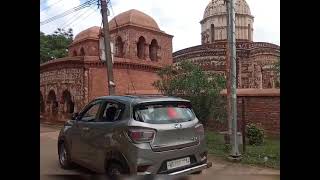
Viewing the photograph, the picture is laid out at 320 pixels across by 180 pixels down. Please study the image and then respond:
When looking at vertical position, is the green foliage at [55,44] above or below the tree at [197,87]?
above

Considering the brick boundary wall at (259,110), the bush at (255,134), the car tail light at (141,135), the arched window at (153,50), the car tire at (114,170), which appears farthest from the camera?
the arched window at (153,50)

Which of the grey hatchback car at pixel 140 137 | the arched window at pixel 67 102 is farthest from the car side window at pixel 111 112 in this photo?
the arched window at pixel 67 102

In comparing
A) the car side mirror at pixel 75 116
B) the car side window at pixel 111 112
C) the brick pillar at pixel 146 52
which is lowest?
the car side mirror at pixel 75 116

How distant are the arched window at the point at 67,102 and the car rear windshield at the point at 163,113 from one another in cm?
93

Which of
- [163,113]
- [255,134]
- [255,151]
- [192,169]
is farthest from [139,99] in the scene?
[255,151]

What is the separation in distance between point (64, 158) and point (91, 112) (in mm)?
509

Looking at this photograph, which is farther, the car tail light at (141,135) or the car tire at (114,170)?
the car tire at (114,170)

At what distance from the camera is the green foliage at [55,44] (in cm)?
313

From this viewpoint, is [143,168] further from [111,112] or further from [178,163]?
[111,112]

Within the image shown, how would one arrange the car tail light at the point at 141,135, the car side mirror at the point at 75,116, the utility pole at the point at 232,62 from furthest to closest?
the utility pole at the point at 232,62
the car side mirror at the point at 75,116
the car tail light at the point at 141,135

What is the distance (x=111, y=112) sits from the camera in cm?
270

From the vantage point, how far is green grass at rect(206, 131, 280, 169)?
295cm

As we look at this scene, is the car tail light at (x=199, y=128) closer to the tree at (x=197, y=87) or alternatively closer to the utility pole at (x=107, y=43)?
the tree at (x=197, y=87)

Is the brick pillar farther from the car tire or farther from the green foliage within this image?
the car tire
